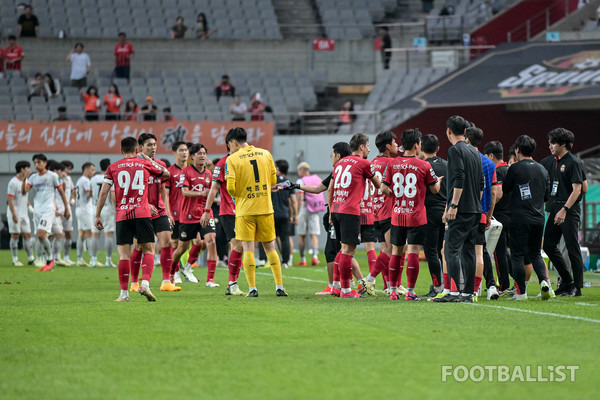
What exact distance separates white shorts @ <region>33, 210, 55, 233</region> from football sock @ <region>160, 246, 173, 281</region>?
6810 mm

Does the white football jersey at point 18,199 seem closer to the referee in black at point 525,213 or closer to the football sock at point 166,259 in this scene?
the football sock at point 166,259

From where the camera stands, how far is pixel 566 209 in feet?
39.7

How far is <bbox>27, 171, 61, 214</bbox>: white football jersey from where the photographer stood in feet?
65.6

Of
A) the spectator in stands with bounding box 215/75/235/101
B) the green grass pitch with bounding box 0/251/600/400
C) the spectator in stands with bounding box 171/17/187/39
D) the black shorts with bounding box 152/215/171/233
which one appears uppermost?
the spectator in stands with bounding box 171/17/187/39

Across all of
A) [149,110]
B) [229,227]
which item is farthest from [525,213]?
[149,110]

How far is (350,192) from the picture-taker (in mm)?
11734

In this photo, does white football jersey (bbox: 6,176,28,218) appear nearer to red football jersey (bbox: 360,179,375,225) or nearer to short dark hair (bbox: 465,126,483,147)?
red football jersey (bbox: 360,179,375,225)

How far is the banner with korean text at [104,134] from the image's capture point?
29.1 meters

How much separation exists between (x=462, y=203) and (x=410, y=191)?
86 cm

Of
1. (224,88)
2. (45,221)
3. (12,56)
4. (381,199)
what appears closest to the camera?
(381,199)

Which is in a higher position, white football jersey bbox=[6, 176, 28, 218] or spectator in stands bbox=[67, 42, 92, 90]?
spectator in stands bbox=[67, 42, 92, 90]

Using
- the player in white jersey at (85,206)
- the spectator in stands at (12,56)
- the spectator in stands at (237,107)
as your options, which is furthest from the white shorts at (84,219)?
the spectator in stands at (12,56)

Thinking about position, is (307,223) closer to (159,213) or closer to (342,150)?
(159,213)

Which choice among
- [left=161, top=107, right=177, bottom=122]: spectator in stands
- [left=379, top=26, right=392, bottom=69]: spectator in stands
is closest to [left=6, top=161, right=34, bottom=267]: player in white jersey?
[left=161, top=107, right=177, bottom=122]: spectator in stands
